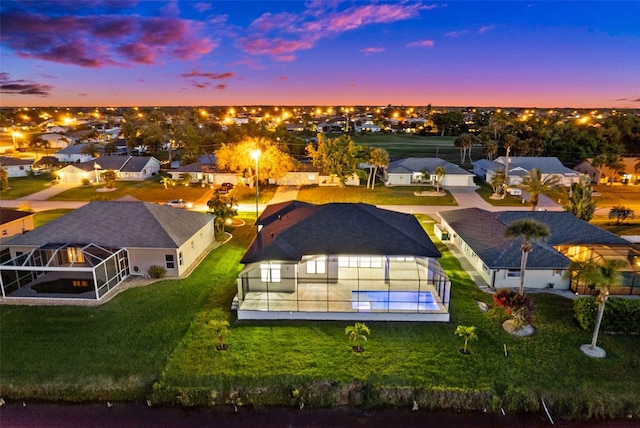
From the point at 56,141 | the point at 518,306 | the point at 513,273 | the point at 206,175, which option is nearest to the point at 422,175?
the point at 206,175

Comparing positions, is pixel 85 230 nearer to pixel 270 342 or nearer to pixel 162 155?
pixel 270 342

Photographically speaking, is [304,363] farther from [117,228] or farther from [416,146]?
[416,146]

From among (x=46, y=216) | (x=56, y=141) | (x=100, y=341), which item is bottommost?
(x=100, y=341)

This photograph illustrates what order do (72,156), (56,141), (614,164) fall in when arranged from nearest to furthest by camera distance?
(614,164) → (72,156) → (56,141)

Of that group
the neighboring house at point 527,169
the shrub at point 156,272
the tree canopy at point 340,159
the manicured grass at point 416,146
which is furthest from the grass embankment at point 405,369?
the manicured grass at point 416,146

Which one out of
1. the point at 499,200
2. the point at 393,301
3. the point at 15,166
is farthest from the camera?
the point at 15,166

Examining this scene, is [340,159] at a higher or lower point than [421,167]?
higher

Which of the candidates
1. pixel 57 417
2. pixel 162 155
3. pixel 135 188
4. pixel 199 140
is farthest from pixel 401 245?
pixel 162 155
